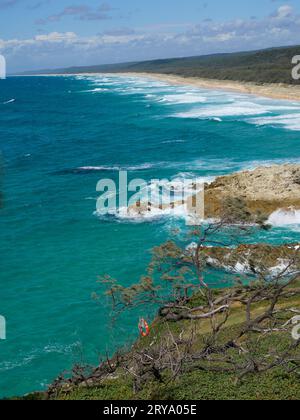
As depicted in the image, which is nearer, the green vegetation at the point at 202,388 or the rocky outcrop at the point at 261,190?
the green vegetation at the point at 202,388

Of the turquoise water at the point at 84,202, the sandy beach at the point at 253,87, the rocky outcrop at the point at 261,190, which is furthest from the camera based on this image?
the sandy beach at the point at 253,87

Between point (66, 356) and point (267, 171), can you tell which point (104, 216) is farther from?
point (66, 356)

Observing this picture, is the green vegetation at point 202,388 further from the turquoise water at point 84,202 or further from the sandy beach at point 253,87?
the sandy beach at point 253,87

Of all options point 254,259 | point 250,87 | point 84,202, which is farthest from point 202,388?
point 250,87

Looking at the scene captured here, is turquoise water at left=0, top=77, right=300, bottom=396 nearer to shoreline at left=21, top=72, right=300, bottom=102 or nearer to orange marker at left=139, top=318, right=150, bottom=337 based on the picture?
orange marker at left=139, top=318, right=150, bottom=337

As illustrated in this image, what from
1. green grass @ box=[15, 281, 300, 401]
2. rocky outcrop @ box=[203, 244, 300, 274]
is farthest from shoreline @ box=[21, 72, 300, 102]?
green grass @ box=[15, 281, 300, 401]

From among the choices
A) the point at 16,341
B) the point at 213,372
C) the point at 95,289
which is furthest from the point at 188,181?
the point at 213,372

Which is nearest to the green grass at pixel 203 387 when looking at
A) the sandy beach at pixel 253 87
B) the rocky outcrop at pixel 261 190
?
the rocky outcrop at pixel 261 190

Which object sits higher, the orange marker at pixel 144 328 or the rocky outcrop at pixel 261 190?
the rocky outcrop at pixel 261 190

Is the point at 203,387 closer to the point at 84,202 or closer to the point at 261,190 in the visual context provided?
the point at 261,190

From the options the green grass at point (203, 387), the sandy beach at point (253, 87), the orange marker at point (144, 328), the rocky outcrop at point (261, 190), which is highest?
the sandy beach at point (253, 87)
